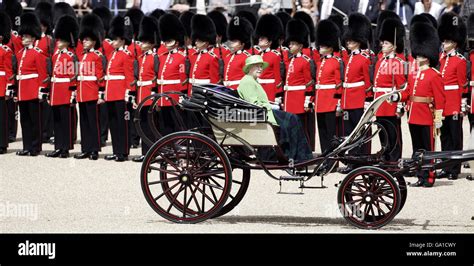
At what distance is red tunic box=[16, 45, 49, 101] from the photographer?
14070 millimetres

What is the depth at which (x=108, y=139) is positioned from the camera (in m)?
15.8

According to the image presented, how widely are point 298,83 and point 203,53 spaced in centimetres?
98

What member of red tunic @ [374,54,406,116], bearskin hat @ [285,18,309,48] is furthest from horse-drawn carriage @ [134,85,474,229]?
bearskin hat @ [285,18,309,48]

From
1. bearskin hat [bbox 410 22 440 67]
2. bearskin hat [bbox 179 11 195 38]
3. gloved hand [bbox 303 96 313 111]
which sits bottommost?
gloved hand [bbox 303 96 313 111]

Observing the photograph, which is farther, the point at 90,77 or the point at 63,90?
the point at 63,90

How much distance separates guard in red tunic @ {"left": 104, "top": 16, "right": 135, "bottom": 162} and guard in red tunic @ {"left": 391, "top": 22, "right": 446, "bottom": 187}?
9.95 feet

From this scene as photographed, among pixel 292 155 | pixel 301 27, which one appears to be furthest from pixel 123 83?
pixel 292 155

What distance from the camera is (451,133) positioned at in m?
12.5

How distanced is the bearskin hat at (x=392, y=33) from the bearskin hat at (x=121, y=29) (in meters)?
2.91

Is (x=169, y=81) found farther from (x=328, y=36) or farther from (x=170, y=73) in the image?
(x=328, y=36)

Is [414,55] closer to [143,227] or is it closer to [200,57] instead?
[200,57]

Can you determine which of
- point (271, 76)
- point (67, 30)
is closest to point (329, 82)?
point (271, 76)

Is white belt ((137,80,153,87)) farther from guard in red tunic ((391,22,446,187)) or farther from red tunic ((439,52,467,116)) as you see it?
red tunic ((439,52,467,116))

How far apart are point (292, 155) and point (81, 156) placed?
4.69m
